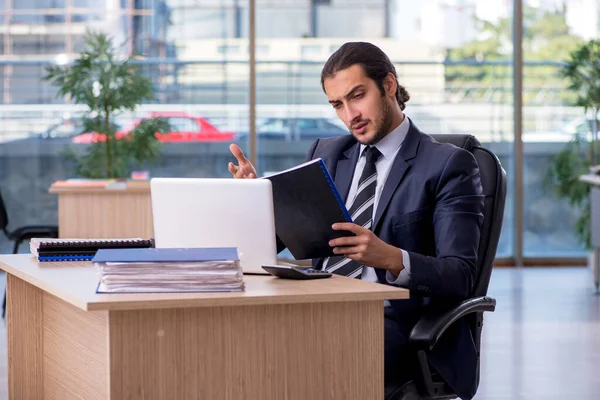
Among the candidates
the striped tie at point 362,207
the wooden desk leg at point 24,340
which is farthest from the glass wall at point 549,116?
the wooden desk leg at point 24,340

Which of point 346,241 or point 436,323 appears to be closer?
point 346,241

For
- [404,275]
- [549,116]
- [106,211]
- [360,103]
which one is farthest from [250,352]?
[549,116]

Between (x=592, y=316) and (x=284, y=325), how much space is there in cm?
477

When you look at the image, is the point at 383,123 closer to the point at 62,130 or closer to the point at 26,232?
the point at 26,232

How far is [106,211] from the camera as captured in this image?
704 cm

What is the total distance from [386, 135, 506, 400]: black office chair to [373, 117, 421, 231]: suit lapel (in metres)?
0.15

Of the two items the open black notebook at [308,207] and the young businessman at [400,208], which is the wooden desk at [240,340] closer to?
the open black notebook at [308,207]

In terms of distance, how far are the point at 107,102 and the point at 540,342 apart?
3.83 m

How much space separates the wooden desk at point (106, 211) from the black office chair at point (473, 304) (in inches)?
166

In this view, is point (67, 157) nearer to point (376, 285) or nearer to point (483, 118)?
point (483, 118)

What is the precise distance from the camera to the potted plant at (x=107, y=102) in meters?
7.76

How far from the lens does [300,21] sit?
9.17 meters

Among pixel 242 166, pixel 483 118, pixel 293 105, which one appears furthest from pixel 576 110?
pixel 242 166

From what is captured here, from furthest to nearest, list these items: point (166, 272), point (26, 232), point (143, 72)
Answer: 1. point (143, 72)
2. point (26, 232)
3. point (166, 272)
